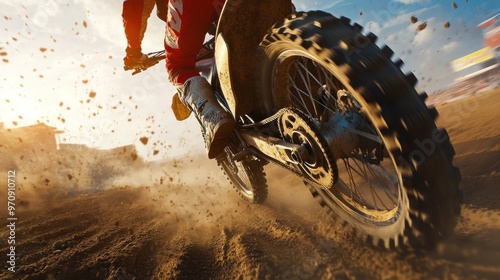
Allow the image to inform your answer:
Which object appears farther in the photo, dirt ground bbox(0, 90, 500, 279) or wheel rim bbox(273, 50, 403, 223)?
wheel rim bbox(273, 50, 403, 223)

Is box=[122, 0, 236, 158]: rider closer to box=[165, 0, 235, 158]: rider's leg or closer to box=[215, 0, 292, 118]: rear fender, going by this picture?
box=[165, 0, 235, 158]: rider's leg

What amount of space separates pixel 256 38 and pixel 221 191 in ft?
13.3

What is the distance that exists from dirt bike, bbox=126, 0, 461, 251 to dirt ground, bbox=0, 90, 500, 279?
240mm

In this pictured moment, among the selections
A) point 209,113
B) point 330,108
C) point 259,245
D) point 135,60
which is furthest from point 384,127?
point 135,60

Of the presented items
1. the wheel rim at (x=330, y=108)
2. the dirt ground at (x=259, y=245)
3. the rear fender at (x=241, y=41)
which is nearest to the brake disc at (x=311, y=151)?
the wheel rim at (x=330, y=108)

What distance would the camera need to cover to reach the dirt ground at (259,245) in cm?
160

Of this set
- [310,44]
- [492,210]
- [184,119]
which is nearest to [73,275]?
[184,119]

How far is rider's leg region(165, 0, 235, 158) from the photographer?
2.15 metres

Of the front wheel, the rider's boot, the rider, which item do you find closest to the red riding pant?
the rider

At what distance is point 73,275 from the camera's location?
7.32 feet

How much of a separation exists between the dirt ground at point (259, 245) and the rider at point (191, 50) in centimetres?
97

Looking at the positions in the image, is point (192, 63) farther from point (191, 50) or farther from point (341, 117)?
point (341, 117)

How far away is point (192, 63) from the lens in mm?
2523

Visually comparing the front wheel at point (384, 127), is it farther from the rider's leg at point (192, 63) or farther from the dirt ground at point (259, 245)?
the rider's leg at point (192, 63)
